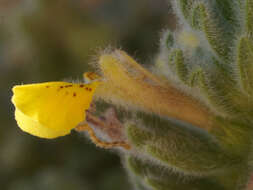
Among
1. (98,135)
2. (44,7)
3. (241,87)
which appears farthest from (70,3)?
(241,87)

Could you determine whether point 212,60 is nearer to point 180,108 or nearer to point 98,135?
point 180,108

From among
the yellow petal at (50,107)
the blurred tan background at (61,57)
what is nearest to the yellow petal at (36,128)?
the yellow petal at (50,107)

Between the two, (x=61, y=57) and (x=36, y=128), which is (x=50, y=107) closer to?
(x=36, y=128)

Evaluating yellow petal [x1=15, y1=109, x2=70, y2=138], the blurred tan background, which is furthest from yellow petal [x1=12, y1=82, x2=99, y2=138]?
the blurred tan background

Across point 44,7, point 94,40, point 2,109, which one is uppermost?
point 44,7

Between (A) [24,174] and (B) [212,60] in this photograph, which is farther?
(A) [24,174]

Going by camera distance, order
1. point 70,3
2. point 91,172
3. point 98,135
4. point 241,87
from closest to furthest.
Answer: point 241,87, point 98,135, point 91,172, point 70,3
